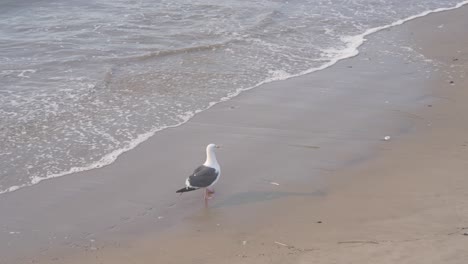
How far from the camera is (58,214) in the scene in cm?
768

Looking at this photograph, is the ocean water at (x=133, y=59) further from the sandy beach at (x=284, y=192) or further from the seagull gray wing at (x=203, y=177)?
the seagull gray wing at (x=203, y=177)

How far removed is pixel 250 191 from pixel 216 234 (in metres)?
1.15

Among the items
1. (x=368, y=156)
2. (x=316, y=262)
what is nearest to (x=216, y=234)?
(x=316, y=262)

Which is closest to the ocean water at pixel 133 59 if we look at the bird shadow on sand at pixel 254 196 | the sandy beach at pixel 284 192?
the sandy beach at pixel 284 192

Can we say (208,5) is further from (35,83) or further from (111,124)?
(111,124)

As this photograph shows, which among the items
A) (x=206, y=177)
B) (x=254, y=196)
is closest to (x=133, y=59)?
(x=206, y=177)

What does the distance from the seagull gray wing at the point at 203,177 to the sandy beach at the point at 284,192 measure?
236 mm

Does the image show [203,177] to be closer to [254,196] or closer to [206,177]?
[206,177]

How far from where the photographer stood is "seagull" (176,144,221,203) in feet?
25.8

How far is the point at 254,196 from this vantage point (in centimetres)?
805

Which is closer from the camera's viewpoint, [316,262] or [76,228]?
[316,262]

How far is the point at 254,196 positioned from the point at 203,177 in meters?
0.61

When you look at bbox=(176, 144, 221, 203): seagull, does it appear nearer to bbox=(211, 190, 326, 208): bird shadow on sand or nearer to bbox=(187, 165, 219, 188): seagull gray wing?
bbox=(187, 165, 219, 188): seagull gray wing

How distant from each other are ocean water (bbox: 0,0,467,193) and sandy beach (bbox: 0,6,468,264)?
678 mm
